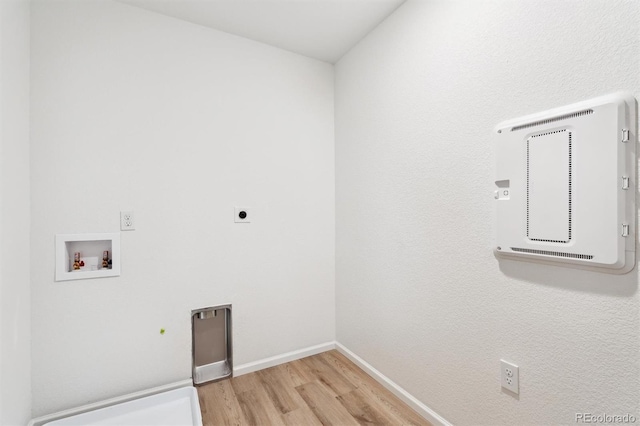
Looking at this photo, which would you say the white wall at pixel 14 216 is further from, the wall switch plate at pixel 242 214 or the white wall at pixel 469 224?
the white wall at pixel 469 224

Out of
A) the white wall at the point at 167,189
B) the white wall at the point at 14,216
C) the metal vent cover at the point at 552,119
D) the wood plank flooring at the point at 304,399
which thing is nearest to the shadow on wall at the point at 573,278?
the metal vent cover at the point at 552,119

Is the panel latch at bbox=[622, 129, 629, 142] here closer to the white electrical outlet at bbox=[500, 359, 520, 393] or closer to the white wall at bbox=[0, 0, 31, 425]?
the white electrical outlet at bbox=[500, 359, 520, 393]

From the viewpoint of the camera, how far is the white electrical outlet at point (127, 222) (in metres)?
1.74

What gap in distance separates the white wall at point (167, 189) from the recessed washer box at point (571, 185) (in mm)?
1434

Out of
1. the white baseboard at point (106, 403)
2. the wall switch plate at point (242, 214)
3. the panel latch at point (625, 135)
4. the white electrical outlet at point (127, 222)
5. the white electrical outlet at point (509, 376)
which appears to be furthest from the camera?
the wall switch plate at point (242, 214)

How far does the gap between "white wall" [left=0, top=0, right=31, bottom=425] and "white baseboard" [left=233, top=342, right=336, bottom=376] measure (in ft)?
3.68

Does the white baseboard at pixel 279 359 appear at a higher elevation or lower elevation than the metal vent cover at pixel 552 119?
lower

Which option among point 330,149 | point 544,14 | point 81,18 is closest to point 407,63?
point 544,14

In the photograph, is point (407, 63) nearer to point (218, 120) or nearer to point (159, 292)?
point (218, 120)

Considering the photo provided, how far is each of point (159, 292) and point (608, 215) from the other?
2.19 meters

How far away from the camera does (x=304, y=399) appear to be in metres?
1.82

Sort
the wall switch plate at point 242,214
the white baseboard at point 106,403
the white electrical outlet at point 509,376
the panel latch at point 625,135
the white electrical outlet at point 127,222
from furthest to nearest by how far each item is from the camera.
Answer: the wall switch plate at point 242,214
the white electrical outlet at point 127,222
the white baseboard at point 106,403
the white electrical outlet at point 509,376
the panel latch at point 625,135
